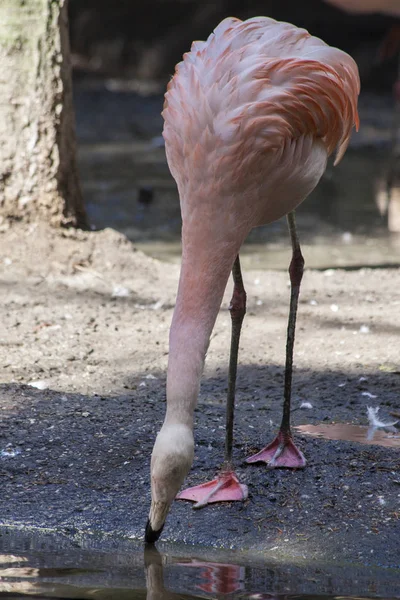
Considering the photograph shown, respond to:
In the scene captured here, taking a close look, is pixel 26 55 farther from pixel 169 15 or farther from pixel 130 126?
pixel 169 15

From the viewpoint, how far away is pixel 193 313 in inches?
125

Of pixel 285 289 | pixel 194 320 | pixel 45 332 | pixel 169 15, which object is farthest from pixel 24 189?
pixel 169 15

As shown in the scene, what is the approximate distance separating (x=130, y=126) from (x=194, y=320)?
531 inches

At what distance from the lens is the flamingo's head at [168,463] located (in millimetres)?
2961

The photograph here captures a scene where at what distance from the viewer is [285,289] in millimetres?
6602

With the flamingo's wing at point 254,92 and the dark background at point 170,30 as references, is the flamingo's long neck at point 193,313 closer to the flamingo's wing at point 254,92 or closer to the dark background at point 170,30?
the flamingo's wing at point 254,92

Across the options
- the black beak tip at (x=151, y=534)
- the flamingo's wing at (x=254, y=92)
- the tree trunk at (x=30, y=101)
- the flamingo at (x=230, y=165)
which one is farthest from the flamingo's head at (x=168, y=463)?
the tree trunk at (x=30, y=101)

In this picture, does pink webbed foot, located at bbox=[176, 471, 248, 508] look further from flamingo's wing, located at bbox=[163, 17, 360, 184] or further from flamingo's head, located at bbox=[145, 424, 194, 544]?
flamingo's wing, located at bbox=[163, 17, 360, 184]

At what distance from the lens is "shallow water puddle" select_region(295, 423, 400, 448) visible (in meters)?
4.14

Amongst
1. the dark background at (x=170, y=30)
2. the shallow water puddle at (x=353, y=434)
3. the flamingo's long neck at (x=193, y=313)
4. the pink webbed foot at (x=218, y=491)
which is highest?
the dark background at (x=170, y=30)

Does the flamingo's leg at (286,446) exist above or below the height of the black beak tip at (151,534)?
above

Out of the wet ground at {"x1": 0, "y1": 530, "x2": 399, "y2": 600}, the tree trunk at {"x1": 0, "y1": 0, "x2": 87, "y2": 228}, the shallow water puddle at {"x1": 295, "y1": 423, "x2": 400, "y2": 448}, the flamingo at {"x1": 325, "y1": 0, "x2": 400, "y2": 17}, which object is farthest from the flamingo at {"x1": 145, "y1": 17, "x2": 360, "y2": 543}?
the flamingo at {"x1": 325, "y1": 0, "x2": 400, "y2": 17}

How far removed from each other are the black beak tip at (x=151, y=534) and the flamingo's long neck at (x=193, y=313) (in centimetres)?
39

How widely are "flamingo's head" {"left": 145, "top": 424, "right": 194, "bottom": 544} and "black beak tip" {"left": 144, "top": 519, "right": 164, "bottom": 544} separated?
107 millimetres
